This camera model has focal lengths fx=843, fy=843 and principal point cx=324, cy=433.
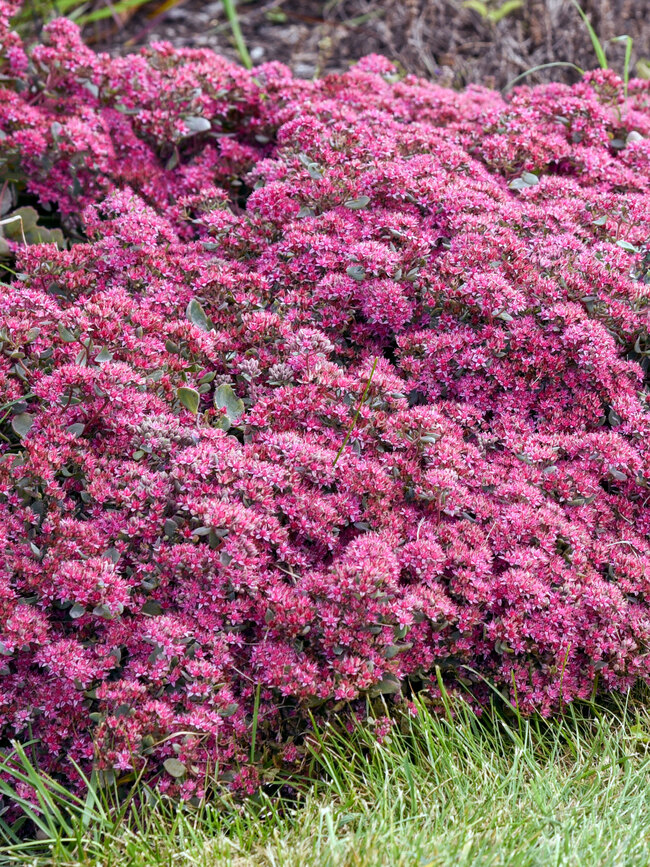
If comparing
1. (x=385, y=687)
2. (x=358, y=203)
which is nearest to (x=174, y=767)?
(x=385, y=687)

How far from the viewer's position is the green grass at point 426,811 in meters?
→ 2.13

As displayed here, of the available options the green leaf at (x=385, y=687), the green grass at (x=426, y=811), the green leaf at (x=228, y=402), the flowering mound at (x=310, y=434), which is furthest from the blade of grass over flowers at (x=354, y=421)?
the green grass at (x=426, y=811)

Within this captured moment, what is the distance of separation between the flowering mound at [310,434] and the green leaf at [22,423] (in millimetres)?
28

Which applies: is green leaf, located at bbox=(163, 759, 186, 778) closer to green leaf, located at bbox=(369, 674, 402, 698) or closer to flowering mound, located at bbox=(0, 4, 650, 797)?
flowering mound, located at bbox=(0, 4, 650, 797)

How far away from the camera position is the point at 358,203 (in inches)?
139

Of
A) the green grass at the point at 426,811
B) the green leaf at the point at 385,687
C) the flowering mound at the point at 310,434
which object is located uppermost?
the flowering mound at the point at 310,434

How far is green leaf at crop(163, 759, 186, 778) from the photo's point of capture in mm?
2295

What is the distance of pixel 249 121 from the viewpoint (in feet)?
14.4

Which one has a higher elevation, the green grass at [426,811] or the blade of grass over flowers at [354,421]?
the blade of grass over flowers at [354,421]

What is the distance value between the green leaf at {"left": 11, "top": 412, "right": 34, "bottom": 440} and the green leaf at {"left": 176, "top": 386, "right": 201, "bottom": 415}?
0.51 m

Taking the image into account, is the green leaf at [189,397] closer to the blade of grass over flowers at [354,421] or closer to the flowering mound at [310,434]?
the flowering mound at [310,434]

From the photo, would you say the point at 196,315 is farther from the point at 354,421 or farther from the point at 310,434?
the point at 354,421

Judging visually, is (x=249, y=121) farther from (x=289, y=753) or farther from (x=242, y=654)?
(x=289, y=753)

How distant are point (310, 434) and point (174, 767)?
1137 millimetres
